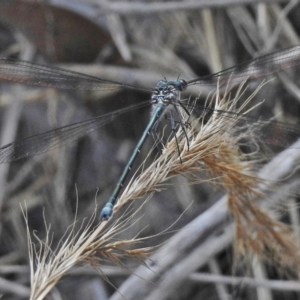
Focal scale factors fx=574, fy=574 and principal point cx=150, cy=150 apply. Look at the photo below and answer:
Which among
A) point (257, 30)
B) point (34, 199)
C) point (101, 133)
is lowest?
point (34, 199)

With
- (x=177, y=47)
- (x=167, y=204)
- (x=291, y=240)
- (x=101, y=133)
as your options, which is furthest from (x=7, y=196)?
(x=291, y=240)

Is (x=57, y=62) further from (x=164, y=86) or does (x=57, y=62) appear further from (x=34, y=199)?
(x=164, y=86)

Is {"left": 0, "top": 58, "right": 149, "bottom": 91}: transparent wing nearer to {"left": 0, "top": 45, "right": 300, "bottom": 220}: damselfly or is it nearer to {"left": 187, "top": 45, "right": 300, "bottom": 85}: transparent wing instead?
{"left": 0, "top": 45, "right": 300, "bottom": 220}: damselfly

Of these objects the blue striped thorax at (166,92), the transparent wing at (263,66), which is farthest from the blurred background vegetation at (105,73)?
the transparent wing at (263,66)

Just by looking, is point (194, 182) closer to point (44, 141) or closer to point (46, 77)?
point (44, 141)

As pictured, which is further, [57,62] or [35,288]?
[57,62]

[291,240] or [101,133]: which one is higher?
[101,133]

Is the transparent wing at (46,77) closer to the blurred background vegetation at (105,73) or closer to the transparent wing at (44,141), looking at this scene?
the transparent wing at (44,141)
